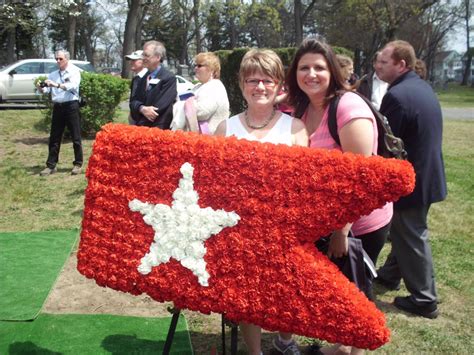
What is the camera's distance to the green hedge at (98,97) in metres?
10.5

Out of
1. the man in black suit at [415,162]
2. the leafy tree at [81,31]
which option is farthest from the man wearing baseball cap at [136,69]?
the leafy tree at [81,31]

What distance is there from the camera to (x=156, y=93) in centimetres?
464

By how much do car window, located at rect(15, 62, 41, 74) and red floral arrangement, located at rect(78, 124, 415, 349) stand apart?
16.0m

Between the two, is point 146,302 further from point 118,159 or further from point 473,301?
point 473,301

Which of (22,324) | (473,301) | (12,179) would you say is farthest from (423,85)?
(12,179)

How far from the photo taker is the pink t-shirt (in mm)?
2199

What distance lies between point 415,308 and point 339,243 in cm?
178

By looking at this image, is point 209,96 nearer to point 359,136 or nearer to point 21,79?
point 359,136

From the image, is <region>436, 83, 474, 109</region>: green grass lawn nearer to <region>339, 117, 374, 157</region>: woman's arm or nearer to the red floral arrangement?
<region>339, 117, 374, 157</region>: woman's arm

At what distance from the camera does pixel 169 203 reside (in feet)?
7.11

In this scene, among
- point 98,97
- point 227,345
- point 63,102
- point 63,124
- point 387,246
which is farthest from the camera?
point 98,97

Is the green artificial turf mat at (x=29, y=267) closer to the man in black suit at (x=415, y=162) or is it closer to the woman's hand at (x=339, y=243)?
the woman's hand at (x=339, y=243)

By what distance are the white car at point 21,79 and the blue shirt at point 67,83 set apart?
9069mm

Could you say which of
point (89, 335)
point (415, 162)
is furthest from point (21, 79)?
point (415, 162)
